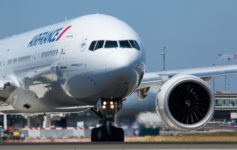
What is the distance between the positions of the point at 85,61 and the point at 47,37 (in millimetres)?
5202

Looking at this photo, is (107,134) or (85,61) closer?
(85,61)

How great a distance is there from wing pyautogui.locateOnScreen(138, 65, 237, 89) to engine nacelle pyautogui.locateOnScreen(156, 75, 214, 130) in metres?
2.65

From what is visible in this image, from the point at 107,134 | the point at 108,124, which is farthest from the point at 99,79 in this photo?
the point at 107,134

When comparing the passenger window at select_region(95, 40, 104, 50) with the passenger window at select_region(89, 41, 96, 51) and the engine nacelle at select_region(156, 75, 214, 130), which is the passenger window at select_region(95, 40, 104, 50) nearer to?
the passenger window at select_region(89, 41, 96, 51)

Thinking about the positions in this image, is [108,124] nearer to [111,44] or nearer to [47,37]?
[111,44]

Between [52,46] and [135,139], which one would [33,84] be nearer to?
[52,46]

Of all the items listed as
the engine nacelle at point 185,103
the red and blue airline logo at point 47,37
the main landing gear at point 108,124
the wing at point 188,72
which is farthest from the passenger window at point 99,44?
the wing at point 188,72

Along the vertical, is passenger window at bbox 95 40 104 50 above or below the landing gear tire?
above

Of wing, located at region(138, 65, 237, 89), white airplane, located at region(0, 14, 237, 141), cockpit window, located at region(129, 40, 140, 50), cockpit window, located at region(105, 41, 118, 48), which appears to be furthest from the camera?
wing, located at region(138, 65, 237, 89)

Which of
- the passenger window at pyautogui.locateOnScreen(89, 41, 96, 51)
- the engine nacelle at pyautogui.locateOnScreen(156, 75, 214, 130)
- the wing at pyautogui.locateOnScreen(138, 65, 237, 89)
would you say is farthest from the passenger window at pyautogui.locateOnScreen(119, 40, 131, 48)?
the wing at pyautogui.locateOnScreen(138, 65, 237, 89)

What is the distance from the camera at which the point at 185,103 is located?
32.1 metres

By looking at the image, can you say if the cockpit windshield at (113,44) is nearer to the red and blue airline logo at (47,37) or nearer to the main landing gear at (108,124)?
the main landing gear at (108,124)

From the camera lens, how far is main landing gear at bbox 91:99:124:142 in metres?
30.5

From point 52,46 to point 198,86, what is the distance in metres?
5.39
